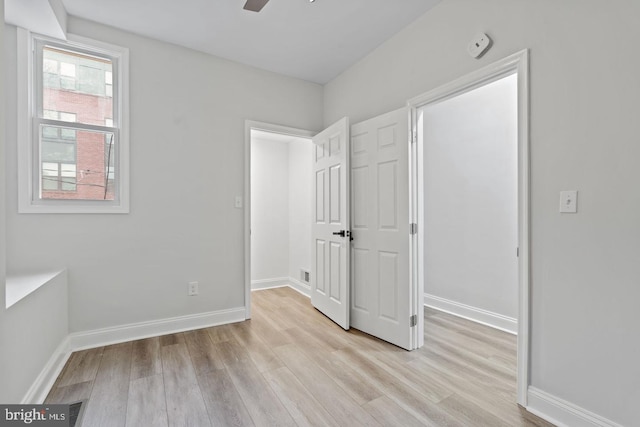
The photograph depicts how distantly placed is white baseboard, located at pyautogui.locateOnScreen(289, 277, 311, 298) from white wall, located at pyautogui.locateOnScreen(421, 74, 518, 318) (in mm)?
1597

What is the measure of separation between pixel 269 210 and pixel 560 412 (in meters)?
3.93

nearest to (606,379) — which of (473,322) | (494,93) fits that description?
(473,322)

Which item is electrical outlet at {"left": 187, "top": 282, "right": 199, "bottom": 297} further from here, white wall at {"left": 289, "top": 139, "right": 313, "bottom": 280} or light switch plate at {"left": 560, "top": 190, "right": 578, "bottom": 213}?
light switch plate at {"left": 560, "top": 190, "right": 578, "bottom": 213}

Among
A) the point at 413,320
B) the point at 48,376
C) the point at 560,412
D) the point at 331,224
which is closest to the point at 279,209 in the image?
the point at 331,224

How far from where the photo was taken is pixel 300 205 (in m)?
4.56

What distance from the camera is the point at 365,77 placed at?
304 centimetres

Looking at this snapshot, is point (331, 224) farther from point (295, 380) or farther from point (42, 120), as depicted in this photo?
point (42, 120)

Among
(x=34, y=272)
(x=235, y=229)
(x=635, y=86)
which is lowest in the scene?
(x=34, y=272)

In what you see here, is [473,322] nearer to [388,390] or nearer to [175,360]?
[388,390]

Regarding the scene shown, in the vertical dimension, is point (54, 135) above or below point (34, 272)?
above

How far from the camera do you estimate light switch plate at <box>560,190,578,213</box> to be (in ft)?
5.08

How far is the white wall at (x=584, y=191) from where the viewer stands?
54.4 inches

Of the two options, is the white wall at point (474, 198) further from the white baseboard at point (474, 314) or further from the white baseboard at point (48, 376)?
the white baseboard at point (48, 376)

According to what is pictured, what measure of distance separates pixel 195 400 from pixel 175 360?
61cm
